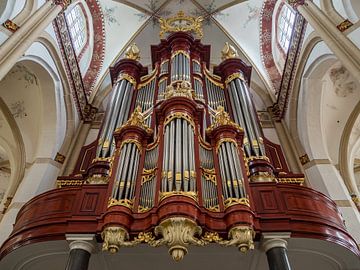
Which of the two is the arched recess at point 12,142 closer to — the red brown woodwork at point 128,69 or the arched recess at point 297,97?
the red brown woodwork at point 128,69

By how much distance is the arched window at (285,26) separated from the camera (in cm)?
1020

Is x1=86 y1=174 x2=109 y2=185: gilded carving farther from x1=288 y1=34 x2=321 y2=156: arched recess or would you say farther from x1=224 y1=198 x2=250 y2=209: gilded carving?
x1=288 y1=34 x2=321 y2=156: arched recess

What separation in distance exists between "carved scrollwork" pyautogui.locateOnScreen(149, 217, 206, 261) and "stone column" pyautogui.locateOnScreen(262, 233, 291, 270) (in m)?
0.83

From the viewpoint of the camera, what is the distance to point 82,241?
184 inches

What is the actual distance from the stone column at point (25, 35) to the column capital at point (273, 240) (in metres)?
4.44

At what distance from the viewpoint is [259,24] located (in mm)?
11781

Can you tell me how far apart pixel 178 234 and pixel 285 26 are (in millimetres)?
8179

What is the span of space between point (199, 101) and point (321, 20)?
8.96 ft

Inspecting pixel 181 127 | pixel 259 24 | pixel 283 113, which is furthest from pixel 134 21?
pixel 181 127

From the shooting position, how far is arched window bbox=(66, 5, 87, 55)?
10133 mm

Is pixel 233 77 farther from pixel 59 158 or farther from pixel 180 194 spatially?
pixel 180 194

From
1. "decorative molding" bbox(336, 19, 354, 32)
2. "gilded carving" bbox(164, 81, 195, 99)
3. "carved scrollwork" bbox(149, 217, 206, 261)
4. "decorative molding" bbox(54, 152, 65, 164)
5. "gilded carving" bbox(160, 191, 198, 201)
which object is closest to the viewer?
Result: "carved scrollwork" bbox(149, 217, 206, 261)

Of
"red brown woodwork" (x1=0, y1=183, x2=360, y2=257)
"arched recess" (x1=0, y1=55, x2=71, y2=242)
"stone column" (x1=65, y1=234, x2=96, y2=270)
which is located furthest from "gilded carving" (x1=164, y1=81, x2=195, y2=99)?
"arched recess" (x1=0, y1=55, x2=71, y2=242)

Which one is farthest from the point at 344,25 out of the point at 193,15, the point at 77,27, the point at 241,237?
the point at 77,27
